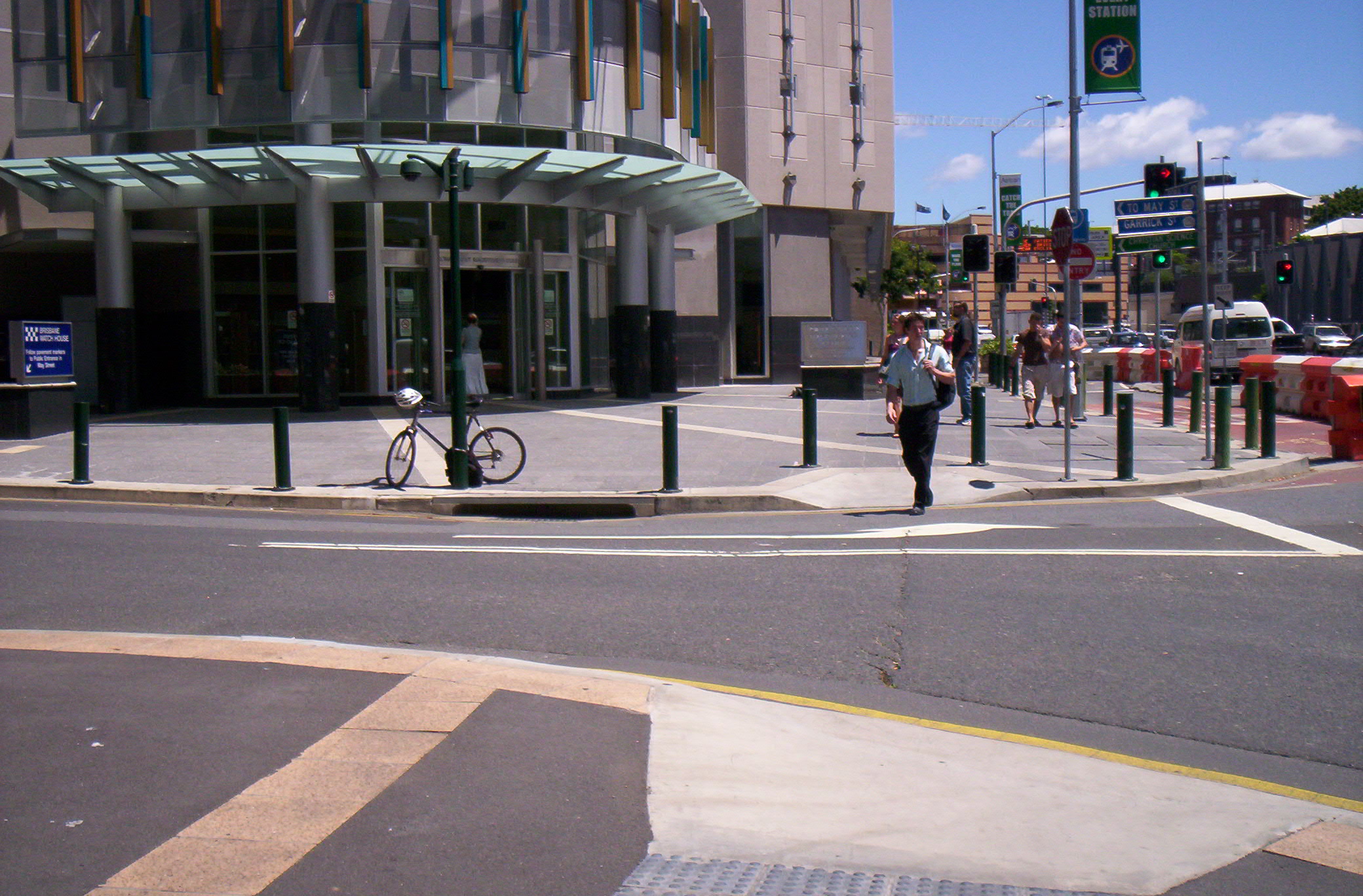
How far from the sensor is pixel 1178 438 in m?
19.5

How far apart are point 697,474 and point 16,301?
2188cm

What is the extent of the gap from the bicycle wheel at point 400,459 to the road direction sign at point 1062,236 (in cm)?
796

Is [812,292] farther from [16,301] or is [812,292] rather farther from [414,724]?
[414,724]

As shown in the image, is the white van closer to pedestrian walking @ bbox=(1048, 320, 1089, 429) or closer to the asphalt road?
pedestrian walking @ bbox=(1048, 320, 1089, 429)

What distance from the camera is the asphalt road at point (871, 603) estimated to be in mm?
6059

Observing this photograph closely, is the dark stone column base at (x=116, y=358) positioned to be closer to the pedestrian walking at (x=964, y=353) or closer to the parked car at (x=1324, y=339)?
the pedestrian walking at (x=964, y=353)

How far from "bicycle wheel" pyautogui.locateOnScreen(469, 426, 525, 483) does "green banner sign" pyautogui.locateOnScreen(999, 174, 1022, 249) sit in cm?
2545

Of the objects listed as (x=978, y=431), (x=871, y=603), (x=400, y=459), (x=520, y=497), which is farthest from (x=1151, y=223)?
(x=871, y=603)

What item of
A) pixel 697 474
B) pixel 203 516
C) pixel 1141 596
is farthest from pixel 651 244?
pixel 1141 596

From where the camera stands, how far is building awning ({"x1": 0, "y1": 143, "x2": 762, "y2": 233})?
23.6 m

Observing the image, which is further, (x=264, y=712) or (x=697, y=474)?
(x=697, y=474)

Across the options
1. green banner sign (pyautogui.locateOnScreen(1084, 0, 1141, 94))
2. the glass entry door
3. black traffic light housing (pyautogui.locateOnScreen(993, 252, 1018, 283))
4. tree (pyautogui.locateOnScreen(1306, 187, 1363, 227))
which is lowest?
the glass entry door

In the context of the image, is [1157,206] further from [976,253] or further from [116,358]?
[116,358]

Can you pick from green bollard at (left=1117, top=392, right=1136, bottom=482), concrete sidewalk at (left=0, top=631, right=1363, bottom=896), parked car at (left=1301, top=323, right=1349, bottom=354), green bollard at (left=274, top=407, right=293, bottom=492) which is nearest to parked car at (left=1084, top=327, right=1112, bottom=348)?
parked car at (left=1301, top=323, right=1349, bottom=354)
